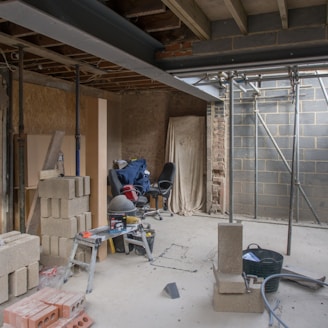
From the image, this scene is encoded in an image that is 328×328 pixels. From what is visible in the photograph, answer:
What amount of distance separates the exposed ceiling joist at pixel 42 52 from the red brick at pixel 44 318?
2514 mm

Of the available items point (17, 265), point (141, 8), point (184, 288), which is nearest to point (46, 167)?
point (17, 265)

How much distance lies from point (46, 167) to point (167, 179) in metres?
→ 2.85

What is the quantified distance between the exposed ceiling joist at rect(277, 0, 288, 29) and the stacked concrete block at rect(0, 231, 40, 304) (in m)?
2.71

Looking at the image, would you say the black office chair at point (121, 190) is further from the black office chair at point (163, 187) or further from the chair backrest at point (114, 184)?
the black office chair at point (163, 187)

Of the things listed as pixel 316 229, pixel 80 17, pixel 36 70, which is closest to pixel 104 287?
pixel 80 17

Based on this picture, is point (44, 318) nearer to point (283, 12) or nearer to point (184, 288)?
point (184, 288)

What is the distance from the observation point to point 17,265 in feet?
8.93

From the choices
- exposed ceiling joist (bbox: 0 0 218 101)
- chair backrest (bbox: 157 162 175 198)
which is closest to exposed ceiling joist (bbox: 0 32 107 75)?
exposed ceiling joist (bbox: 0 0 218 101)

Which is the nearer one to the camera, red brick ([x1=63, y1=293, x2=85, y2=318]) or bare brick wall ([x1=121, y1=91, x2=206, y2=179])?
red brick ([x1=63, y1=293, x2=85, y2=318])

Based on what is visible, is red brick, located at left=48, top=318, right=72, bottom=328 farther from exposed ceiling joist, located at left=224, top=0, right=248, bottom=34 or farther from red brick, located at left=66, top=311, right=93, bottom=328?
exposed ceiling joist, located at left=224, top=0, right=248, bottom=34

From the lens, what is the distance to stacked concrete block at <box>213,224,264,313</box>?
2.82 meters

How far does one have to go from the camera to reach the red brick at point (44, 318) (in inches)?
89.8

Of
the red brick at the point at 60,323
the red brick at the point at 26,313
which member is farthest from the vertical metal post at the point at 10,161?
the red brick at the point at 60,323

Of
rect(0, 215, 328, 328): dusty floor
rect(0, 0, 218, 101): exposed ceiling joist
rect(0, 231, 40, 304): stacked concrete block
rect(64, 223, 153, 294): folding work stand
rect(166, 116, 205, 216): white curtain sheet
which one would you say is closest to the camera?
rect(0, 0, 218, 101): exposed ceiling joist
